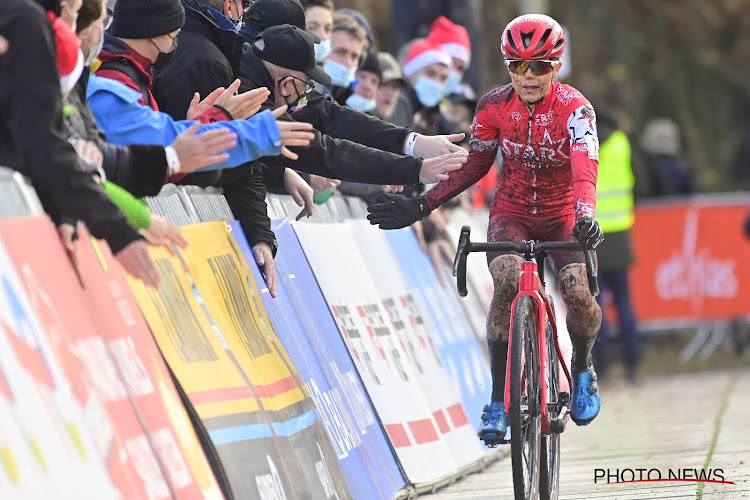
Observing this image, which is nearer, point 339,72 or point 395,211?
point 395,211

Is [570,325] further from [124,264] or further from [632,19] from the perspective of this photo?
[632,19]

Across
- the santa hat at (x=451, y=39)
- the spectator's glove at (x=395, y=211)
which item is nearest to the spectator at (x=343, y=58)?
the spectator's glove at (x=395, y=211)

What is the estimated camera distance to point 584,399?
7602mm

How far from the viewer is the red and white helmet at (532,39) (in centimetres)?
740

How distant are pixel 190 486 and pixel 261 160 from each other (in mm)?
2711

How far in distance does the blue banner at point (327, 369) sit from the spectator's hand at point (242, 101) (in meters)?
0.69

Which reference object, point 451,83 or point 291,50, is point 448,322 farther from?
point 291,50

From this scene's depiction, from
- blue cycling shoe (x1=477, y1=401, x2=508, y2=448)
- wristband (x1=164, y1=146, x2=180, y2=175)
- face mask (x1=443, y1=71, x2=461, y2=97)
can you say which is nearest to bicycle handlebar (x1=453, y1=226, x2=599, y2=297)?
blue cycling shoe (x1=477, y1=401, x2=508, y2=448)

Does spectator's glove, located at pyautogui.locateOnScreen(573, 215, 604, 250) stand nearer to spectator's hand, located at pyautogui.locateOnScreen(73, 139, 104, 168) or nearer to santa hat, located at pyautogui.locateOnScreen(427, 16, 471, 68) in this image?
spectator's hand, located at pyautogui.locateOnScreen(73, 139, 104, 168)

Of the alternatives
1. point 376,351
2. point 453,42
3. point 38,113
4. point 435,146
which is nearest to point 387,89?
point 453,42

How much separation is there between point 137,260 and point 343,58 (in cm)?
496

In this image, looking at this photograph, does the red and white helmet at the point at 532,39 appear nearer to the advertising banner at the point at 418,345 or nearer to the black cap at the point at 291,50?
the black cap at the point at 291,50

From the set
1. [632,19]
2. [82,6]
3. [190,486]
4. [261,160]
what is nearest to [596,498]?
[261,160]

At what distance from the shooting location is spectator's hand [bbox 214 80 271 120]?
6398mm
